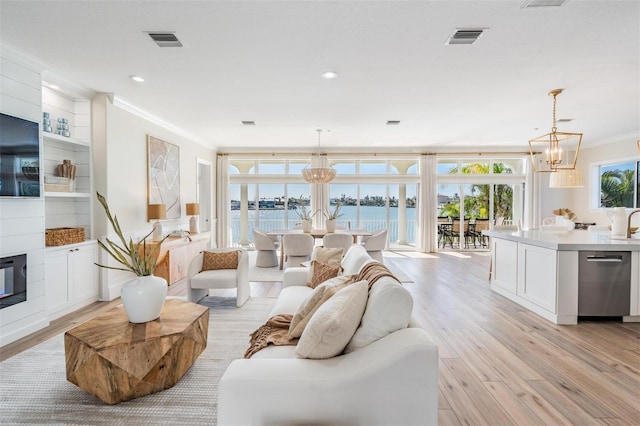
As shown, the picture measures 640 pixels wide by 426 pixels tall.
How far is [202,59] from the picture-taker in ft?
11.2

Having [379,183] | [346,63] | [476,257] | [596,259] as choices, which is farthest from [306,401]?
[379,183]

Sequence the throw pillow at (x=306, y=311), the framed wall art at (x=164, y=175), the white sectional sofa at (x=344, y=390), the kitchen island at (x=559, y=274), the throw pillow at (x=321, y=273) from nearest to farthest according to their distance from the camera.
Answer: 1. the white sectional sofa at (x=344, y=390)
2. the throw pillow at (x=306, y=311)
3. the throw pillow at (x=321, y=273)
4. the kitchen island at (x=559, y=274)
5. the framed wall art at (x=164, y=175)

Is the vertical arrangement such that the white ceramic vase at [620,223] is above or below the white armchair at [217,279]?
above

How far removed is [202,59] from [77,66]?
145cm

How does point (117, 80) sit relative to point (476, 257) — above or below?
above

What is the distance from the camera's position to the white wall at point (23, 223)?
313cm

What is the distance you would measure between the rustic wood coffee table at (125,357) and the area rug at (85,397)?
0.10 m

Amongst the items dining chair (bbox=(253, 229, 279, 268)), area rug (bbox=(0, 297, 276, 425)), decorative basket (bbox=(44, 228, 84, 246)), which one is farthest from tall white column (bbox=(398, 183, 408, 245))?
decorative basket (bbox=(44, 228, 84, 246))

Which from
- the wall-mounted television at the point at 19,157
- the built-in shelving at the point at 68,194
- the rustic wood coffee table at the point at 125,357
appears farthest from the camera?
the built-in shelving at the point at 68,194

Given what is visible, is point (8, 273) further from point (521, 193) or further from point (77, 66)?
point (521, 193)

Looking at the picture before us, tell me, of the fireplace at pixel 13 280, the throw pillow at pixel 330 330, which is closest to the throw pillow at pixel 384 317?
the throw pillow at pixel 330 330

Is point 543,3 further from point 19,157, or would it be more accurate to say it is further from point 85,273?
point 85,273

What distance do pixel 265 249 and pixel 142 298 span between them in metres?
4.34

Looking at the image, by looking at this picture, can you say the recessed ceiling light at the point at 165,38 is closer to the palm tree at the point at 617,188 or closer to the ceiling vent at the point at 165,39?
the ceiling vent at the point at 165,39
